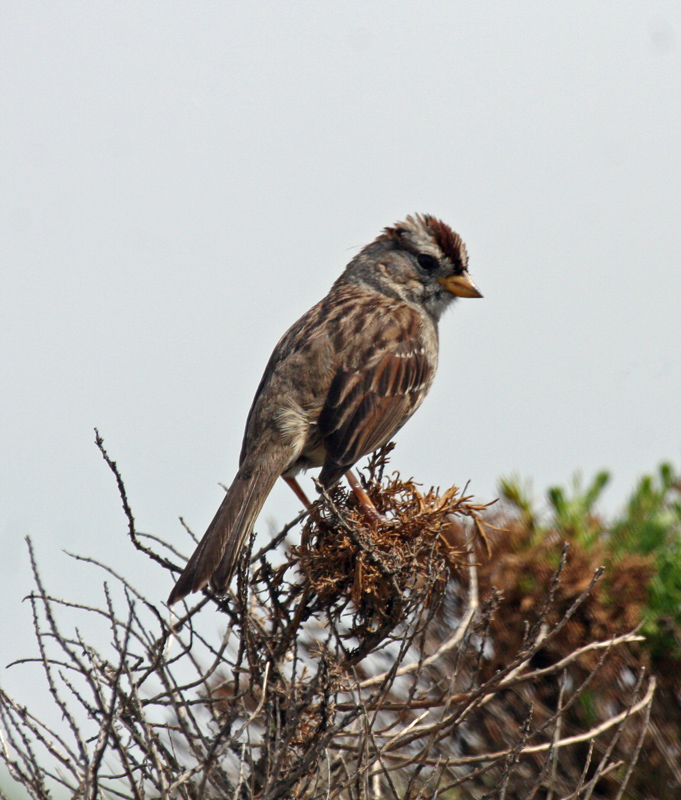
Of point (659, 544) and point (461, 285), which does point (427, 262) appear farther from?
point (659, 544)

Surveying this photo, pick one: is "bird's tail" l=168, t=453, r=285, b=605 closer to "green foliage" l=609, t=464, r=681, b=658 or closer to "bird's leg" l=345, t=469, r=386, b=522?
"bird's leg" l=345, t=469, r=386, b=522

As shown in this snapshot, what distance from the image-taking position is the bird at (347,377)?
441cm

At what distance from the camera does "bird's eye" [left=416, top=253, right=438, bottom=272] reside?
604cm

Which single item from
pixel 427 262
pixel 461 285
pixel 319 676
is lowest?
pixel 319 676

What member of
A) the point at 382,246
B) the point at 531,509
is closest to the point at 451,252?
the point at 382,246

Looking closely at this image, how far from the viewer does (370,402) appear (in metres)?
5.15

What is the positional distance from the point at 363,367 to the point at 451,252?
118 centimetres

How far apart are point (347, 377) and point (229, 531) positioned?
1.32 meters

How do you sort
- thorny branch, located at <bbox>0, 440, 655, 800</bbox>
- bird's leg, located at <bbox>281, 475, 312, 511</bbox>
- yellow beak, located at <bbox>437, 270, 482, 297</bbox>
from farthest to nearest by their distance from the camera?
yellow beak, located at <bbox>437, 270, 482, 297</bbox>, bird's leg, located at <bbox>281, 475, 312, 511</bbox>, thorny branch, located at <bbox>0, 440, 655, 800</bbox>

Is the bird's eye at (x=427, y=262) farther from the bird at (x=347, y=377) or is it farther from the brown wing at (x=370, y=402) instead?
the brown wing at (x=370, y=402)

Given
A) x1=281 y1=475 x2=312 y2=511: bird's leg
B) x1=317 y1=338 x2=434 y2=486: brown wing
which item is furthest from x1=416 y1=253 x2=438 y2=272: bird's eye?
x1=281 y1=475 x2=312 y2=511: bird's leg

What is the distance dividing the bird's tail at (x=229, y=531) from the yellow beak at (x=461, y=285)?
72.4 inches

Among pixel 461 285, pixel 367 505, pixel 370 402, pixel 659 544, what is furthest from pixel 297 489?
pixel 659 544

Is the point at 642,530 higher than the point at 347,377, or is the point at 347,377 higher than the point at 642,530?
the point at 347,377
